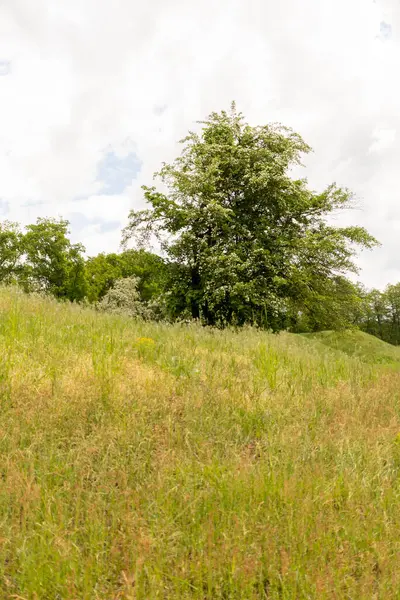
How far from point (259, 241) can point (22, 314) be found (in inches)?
522

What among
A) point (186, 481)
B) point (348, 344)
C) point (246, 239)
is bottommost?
point (186, 481)

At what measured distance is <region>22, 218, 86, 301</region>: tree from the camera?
45625 mm

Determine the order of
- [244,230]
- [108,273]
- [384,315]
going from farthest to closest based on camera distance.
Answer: [384,315] → [108,273] → [244,230]

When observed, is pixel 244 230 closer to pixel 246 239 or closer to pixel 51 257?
pixel 246 239

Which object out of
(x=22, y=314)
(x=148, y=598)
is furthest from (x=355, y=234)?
(x=148, y=598)

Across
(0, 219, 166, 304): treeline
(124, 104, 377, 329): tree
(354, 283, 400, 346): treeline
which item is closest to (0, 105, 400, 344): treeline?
(124, 104, 377, 329): tree

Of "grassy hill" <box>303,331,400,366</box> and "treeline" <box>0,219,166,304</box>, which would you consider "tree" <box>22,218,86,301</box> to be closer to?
"treeline" <box>0,219,166,304</box>

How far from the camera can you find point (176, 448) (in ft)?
13.3

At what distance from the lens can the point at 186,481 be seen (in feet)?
11.3

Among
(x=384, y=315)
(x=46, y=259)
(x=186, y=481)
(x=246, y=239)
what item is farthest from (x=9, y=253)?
(x=384, y=315)

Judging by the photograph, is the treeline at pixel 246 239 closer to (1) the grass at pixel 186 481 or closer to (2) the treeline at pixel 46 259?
(1) the grass at pixel 186 481

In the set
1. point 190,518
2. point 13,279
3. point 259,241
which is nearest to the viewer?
point 190,518

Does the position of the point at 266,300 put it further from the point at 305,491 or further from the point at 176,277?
the point at 305,491

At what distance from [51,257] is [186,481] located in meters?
46.2
